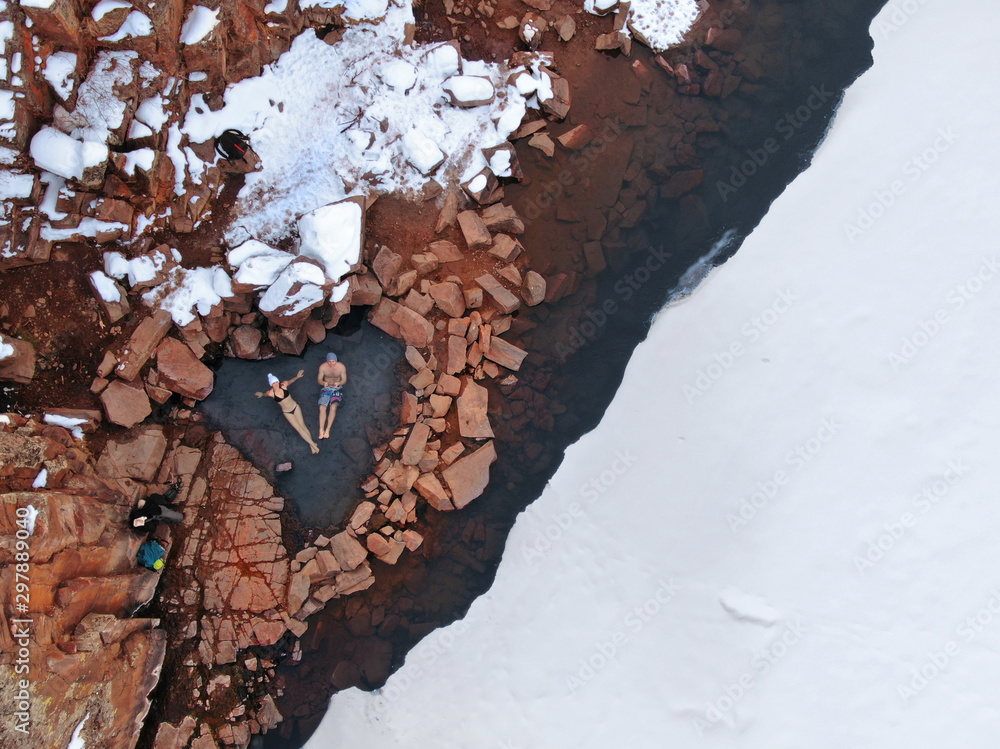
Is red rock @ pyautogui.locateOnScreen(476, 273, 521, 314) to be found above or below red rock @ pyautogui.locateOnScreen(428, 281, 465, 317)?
A: above

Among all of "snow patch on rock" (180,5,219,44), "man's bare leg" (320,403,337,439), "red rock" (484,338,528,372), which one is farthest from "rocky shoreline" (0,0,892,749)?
"man's bare leg" (320,403,337,439)

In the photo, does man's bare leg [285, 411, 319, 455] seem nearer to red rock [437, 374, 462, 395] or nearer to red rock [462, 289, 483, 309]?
red rock [437, 374, 462, 395]

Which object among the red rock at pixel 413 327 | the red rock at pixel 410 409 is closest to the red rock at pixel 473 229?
the red rock at pixel 413 327

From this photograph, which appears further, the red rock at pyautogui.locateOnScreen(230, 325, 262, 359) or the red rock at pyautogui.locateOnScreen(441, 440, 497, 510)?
the red rock at pyautogui.locateOnScreen(441, 440, 497, 510)

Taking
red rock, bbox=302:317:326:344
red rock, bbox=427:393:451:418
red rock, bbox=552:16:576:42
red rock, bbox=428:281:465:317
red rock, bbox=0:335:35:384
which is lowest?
red rock, bbox=0:335:35:384

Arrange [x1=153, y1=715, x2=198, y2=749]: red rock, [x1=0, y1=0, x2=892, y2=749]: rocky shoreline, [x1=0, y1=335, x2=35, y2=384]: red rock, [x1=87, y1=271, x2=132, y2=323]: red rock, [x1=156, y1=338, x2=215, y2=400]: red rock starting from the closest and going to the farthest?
[x1=0, y1=335, x2=35, y2=384]: red rock < [x1=0, y1=0, x2=892, y2=749]: rocky shoreline < [x1=87, y1=271, x2=132, y2=323]: red rock < [x1=153, y1=715, x2=198, y2=749]: red rock < [x1=156, y1=338, x2=215, y2=400]: red rock

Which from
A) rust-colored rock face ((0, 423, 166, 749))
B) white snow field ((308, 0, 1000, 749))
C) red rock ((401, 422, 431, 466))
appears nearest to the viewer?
rust-colored rock face ((0, 423, 166, 749))

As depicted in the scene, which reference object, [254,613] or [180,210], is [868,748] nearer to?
[254,613]
